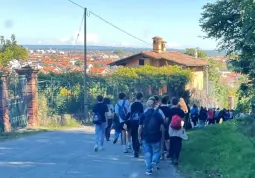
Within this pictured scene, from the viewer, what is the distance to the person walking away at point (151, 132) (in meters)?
10.8

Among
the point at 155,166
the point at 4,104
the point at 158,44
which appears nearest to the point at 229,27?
the point at 4,104

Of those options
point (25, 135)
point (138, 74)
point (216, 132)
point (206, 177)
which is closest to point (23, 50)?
point (138, 74)

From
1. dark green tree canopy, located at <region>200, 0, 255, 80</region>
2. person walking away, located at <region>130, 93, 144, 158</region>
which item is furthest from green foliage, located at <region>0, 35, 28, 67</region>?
person walking away, located at <region>130, 93, 144, 158</region>

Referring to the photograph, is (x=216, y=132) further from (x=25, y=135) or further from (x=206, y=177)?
(x=206, y=177)

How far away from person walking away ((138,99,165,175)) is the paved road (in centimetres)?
37

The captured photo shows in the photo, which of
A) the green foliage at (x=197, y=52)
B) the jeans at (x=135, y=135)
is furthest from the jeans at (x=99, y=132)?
the green foliage at (x=197, y=52)

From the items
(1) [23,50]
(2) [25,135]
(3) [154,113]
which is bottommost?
(2) [25,135]

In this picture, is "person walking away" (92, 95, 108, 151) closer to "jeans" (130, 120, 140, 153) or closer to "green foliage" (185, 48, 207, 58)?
"jeans" (130, 120, 140, 153)

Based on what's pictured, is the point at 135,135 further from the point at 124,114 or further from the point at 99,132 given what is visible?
the point at 99,132

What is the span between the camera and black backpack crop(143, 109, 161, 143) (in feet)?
35.3

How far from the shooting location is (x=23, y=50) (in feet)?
131

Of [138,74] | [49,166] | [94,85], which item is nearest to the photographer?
[49,166]

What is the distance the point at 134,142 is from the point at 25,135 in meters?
7.59

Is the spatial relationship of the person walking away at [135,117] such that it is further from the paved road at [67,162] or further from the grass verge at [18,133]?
the grass verge at [18,133]
